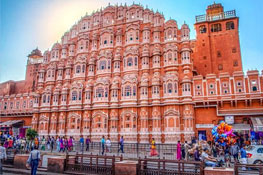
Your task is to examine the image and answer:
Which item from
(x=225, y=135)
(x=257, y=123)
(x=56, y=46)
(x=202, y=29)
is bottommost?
(x=225, y=135)

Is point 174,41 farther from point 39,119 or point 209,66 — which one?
point 39,119

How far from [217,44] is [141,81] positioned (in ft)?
53.4

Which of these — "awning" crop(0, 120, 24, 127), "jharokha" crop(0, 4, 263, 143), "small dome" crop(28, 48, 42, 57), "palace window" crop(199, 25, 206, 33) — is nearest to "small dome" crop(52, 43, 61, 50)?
"jharokha" crop(0, 4, 263, 143)

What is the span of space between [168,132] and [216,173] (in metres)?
23.1

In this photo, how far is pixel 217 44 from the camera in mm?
39438

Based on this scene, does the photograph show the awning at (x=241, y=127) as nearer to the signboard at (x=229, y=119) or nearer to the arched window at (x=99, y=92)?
the signboard at (x=229, y=119)

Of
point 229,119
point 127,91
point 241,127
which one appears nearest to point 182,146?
point 241,127

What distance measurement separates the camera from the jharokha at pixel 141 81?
31500 mm

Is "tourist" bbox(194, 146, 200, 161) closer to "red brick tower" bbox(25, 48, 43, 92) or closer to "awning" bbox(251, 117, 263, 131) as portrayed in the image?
"awning" bbox(251, 117, 263, 131)

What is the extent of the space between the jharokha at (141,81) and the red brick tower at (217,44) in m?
0.16

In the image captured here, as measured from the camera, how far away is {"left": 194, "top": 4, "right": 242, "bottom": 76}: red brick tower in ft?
124

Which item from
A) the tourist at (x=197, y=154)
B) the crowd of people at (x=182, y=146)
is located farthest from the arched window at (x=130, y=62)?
the tourist at (x=197, y=154)

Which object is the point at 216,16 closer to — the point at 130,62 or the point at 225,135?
the point at 130,62

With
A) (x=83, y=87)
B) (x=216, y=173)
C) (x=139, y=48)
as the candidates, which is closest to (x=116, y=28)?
(x=139, y=48)
